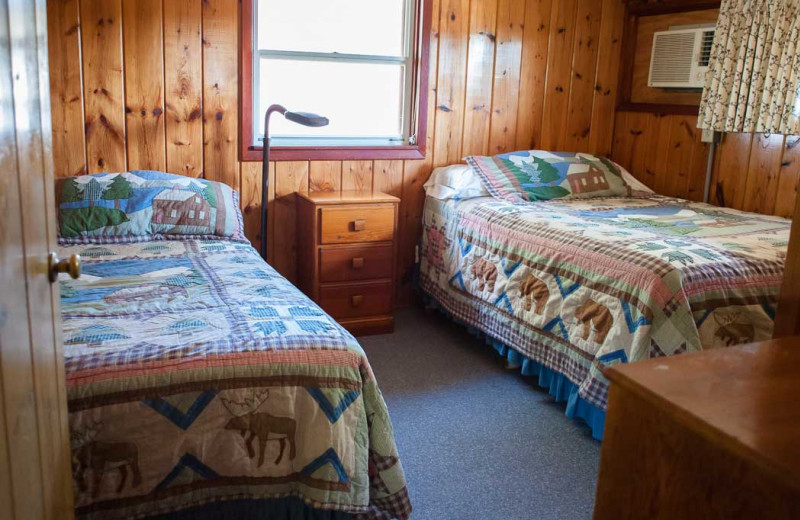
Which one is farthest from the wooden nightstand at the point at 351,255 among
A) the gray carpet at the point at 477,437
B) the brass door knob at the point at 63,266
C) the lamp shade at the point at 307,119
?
the brass door knob at the point at 63,266

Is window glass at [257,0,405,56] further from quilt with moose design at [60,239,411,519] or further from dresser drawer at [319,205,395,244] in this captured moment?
quilt with moose design at [60,239,411,519]

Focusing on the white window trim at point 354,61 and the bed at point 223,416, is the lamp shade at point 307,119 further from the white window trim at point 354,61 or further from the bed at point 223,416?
the bed at point 223,416

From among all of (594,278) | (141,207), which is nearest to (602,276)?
(594,278)

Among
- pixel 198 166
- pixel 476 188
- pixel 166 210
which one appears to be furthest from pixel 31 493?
pixel 476 188

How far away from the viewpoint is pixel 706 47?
374cm

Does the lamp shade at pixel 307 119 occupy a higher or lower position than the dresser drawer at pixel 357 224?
higher

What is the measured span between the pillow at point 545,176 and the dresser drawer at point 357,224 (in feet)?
1.99

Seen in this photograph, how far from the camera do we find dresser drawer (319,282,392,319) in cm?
344

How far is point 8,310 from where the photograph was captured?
962 mm

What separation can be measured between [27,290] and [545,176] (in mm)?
3085

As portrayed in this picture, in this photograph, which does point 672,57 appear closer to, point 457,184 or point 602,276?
point 457,184

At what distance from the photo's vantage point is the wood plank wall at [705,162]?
3482 millimetres

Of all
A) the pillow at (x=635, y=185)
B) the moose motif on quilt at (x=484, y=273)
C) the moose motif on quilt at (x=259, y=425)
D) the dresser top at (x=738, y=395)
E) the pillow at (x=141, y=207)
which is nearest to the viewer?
the dresser top at (x=738, y=395)

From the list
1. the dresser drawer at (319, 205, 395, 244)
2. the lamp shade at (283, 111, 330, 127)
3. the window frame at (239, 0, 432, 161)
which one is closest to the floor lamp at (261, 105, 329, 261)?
the lamp shade at (283, 111, 330, 127)
